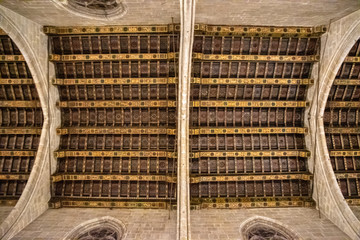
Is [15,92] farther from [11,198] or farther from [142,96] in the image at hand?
[142,96]

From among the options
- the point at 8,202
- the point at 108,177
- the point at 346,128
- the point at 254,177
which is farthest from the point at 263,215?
the point at 8,202

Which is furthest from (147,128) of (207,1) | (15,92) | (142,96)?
→ (15,92)

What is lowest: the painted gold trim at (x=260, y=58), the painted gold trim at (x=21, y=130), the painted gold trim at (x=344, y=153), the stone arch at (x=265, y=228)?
the stone arch at (x=265, y=228)

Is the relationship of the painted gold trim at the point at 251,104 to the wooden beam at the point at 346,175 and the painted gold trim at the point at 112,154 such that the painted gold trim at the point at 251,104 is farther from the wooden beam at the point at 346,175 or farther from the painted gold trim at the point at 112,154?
the wooden beam at the point at 346,175

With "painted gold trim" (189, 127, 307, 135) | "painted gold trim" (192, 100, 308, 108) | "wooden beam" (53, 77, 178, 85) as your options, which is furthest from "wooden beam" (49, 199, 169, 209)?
"wooden beam" (53, 77, 178, 85)

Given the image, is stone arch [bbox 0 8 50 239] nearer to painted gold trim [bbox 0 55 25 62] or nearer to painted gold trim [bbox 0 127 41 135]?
painted gold trim [bbox 0 127 41 135]

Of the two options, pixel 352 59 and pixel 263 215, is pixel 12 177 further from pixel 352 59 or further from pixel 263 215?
pixel 352 59

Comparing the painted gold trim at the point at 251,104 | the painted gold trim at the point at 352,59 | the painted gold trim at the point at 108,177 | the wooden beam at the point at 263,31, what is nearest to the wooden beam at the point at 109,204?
the painted gold trim at the point at 108,177
